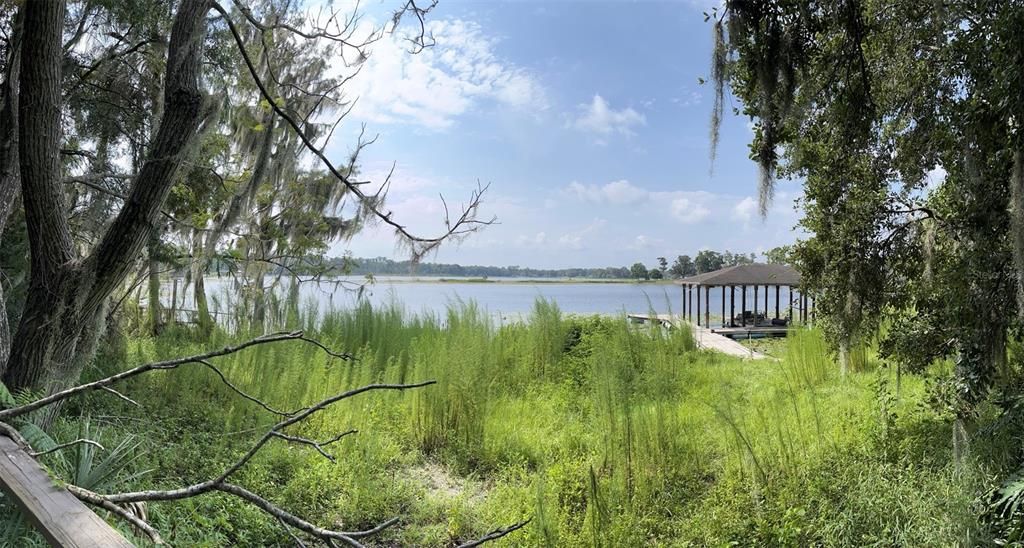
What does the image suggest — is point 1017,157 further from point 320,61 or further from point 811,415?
point 320,61

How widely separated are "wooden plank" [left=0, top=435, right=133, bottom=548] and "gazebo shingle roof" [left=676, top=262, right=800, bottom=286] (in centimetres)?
1763

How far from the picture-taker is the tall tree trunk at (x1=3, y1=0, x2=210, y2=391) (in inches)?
93.4

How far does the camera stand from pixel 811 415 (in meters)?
4.17

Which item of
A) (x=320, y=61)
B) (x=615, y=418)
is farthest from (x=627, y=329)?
(x=320, y=61)

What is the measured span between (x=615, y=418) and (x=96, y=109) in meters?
4.77

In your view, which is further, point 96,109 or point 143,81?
point 143,81

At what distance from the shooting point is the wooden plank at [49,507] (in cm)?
89

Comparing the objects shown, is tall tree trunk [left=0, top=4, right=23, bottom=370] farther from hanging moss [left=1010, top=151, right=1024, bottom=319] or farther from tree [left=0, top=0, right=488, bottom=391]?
hanging moss [left=1010, top=151, right=1024, bottom=319]

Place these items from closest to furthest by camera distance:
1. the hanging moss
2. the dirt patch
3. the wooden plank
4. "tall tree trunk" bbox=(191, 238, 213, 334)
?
1. the wooden plank
2. the hanging moss
3. the dirt patch
4. "tall tree trunk" bbox=(191, 238, 213, 334)

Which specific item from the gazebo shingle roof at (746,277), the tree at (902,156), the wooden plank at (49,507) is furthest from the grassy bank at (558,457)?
the gazebo shingle roof at (746,277)

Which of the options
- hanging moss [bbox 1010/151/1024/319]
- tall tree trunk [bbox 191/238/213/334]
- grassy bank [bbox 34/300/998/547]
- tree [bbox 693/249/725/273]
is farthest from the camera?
tree [bbox 693/249/725/273]

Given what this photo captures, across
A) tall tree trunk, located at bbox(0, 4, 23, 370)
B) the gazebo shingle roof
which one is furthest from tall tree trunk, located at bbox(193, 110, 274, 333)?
the gazebo shingle roof

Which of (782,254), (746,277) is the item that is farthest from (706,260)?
(782,254)

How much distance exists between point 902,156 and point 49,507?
176 inches
